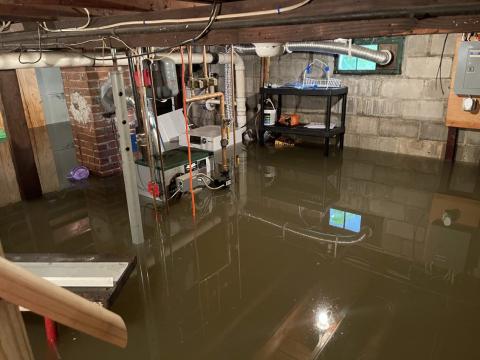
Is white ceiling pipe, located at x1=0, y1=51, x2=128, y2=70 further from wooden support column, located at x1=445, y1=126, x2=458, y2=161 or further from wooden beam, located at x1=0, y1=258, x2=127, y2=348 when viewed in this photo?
wooden support column, located at x1=445, y1=126, x2=458, y2=161

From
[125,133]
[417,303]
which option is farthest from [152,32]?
[417,303]

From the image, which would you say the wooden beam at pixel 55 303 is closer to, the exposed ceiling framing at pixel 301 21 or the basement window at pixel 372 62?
the exposed ceiling framing at pixel 301 21

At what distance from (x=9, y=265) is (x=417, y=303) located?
217 centimetres

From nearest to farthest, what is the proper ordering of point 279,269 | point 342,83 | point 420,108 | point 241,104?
1. point 279,269
2. point 420,108
3. point 342,83
4. point 241,104

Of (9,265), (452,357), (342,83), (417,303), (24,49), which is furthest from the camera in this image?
→ (342,83)

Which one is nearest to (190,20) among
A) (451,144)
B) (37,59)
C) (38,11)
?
(38,11)

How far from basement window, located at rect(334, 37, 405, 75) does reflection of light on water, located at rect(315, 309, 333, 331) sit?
3.59 meters

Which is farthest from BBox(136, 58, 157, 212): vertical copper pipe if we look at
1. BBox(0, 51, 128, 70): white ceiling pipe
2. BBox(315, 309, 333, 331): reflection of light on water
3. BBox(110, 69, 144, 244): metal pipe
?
BBox(315, 309, 333, 331): reflection of light on water

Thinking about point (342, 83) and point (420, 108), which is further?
point (342, 83)

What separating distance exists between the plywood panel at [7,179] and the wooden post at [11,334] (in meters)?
3.54

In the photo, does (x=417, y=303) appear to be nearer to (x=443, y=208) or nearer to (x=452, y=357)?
(x=452, y=357)

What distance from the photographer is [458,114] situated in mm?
4152

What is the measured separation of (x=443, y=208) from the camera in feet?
10.5

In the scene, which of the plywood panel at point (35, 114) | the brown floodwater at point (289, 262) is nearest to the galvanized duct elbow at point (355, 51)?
the brown floodwater at point (289, 262)
